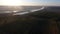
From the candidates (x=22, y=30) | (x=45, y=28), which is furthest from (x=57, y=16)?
(x=22, y=30)

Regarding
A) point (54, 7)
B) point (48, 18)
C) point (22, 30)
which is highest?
point (54, 7)

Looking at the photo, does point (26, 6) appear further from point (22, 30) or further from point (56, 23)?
point (56, 23)

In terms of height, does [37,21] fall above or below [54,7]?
below

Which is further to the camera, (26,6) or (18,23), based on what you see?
(18,23)

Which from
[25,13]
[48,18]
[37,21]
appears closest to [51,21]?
[48,18]

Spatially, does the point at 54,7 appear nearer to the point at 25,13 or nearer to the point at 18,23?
the point at 25,13

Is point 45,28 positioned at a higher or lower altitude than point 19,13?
lower
